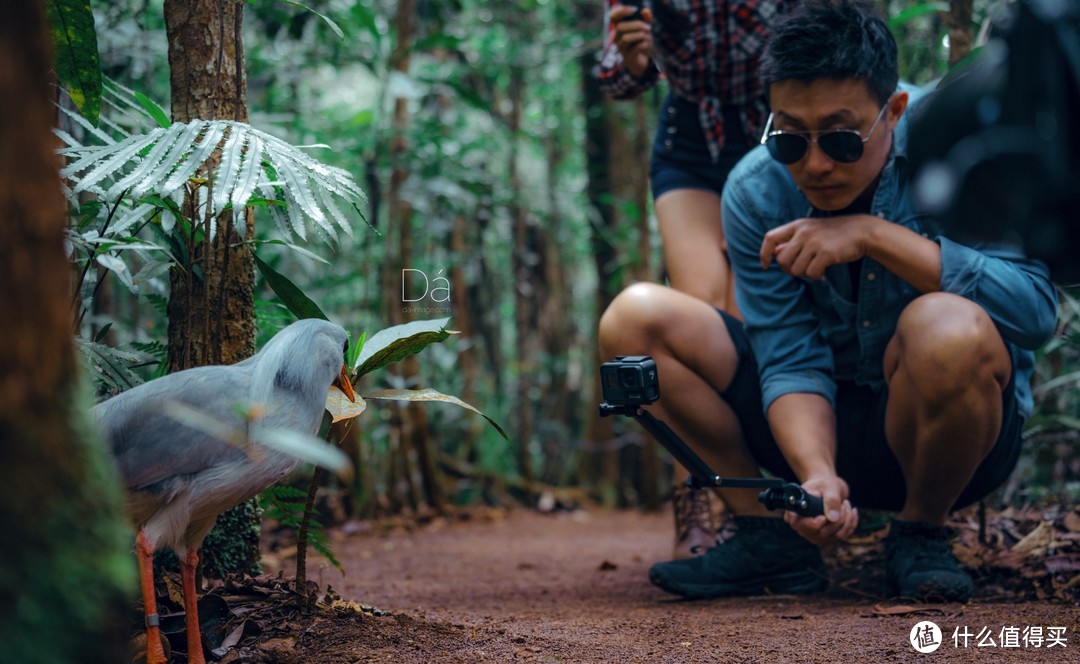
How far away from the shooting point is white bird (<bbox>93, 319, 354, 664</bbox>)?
152cm

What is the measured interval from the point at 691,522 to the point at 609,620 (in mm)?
930

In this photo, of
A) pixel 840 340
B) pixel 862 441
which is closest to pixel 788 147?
pixel 840 340

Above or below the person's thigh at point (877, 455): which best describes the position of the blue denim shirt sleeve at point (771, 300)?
above

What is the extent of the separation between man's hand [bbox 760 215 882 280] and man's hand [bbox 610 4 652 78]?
94 cm

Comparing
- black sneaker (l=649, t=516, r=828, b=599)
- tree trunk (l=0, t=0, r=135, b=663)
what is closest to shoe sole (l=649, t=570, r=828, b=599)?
black sneaker (l=649, t=516, r=828, b=599)

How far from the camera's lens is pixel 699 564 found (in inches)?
101

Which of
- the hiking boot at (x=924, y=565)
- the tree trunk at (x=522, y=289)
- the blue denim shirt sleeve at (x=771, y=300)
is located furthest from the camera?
the tree trunk at (x=522, y=289)

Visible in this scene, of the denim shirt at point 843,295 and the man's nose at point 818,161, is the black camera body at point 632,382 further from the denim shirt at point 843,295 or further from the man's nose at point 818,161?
the man's nose at point 818,161

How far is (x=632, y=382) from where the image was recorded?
2174 mm

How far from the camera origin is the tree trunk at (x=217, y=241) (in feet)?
6.60

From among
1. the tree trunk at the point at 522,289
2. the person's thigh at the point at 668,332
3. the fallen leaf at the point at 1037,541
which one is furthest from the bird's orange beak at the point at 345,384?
the tree trunk at the point at 522,289

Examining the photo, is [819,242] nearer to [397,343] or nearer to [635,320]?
[635,320]

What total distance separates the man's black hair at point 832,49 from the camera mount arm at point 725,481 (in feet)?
3.01

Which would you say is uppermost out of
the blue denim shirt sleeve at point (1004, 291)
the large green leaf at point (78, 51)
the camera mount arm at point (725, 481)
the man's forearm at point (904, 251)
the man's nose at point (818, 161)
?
the large green leaf at point (78, 51)
